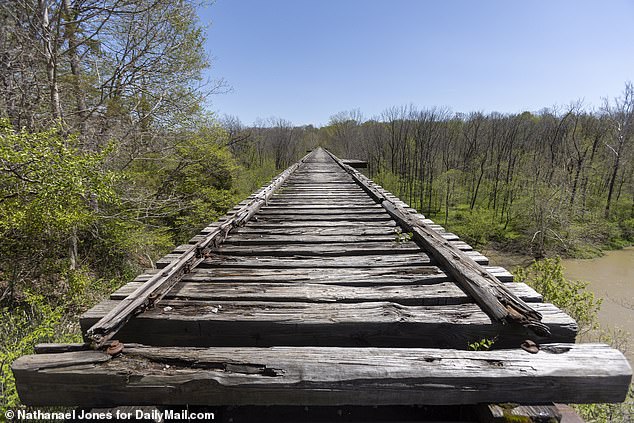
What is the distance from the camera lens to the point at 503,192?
3612cm

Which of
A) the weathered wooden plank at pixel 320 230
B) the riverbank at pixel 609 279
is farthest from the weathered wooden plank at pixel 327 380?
the riverbank at pixel 609 279

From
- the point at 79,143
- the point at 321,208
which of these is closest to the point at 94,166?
the point at 79,143

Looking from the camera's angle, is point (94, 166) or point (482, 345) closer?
point (482, 345)

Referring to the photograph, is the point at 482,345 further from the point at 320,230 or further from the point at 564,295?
the point at 564,295

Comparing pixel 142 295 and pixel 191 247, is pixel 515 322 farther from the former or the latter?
pixel 191 247

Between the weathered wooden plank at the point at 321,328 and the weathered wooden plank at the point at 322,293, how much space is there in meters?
0.16

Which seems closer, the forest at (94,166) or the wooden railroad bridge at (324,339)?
the wooden railroad bridge at (324,339)

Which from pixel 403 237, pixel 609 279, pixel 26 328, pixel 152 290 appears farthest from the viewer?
pixel 609 279

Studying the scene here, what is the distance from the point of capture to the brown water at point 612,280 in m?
15.6

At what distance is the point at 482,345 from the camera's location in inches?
60.2

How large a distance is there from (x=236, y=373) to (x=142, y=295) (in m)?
0.93

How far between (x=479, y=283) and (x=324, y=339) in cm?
110

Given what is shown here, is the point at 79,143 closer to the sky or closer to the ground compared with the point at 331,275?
closer to the sky

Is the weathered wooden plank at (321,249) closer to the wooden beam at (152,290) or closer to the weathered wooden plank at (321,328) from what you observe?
the wooden beam at (152,290)
